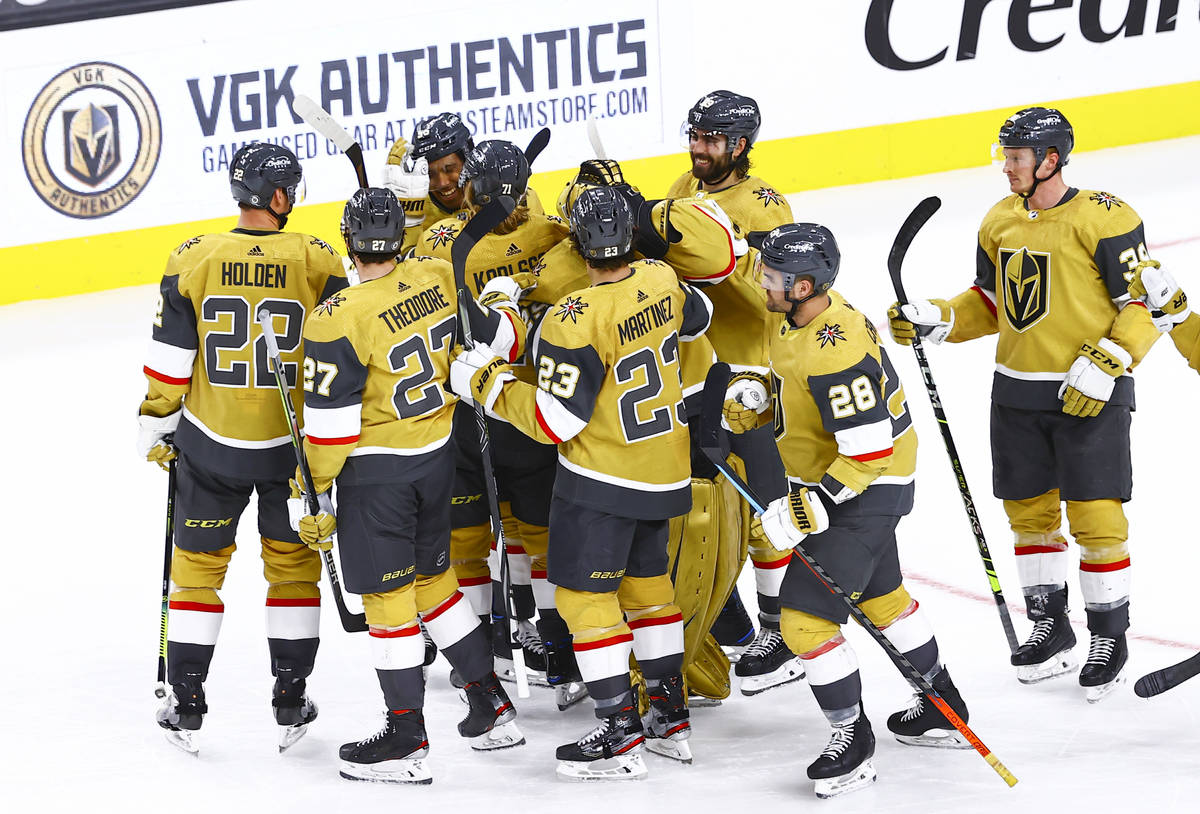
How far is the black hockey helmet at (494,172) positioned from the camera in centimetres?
420

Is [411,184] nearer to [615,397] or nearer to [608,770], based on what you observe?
[615,397]

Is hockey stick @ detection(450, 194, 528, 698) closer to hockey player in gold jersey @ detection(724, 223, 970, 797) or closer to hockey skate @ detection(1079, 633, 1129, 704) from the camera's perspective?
hockey player in gold jersey @ detection(724, 223, 970, 797)

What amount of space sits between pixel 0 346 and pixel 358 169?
394 centimetres

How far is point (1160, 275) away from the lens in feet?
13.7

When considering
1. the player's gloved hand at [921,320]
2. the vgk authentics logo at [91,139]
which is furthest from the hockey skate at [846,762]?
the vgk authentics logo at [91,139]

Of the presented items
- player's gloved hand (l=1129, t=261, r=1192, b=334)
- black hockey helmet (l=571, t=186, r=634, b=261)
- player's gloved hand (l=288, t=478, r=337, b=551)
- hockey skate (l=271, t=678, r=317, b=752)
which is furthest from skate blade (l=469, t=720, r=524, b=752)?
player's gloved hand (l=1129, t=261, r=1192, b=334)

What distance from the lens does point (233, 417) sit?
13.5 feet

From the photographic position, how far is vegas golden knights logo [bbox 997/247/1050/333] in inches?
170

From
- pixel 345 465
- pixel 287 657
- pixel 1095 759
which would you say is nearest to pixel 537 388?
pixel 345 465

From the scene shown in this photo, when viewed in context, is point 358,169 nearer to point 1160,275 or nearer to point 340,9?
point 1160,275

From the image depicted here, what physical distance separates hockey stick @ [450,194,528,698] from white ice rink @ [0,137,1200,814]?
30 cm

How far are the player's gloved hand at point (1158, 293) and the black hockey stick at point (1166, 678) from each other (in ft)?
2.92

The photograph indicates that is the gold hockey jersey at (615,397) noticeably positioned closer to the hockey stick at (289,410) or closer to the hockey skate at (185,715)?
the hockey stick at (289,410)

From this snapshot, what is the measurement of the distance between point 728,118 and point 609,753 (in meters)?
1.78
